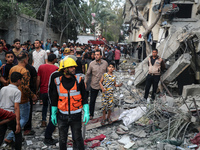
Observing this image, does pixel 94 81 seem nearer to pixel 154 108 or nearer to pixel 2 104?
pixel 154 108

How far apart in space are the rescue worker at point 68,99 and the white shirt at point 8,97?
567 mm

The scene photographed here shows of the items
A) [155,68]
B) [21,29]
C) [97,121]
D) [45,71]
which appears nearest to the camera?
[45,71]

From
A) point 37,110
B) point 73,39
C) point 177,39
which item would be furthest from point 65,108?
point 73,39

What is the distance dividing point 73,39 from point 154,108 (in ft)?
61.4

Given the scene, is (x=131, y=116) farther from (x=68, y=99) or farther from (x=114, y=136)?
(x=68, y=99)

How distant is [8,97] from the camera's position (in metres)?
3.02

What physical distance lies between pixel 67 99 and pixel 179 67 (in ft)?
17.1

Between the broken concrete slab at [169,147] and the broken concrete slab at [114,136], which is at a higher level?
the broken concrete slab at [169,147]

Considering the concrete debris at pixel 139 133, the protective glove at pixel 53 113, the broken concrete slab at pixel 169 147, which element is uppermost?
the protective glove at pixel 53 113

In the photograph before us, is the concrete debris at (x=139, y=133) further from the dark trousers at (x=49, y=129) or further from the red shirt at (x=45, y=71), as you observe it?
the red shirt at (x=45, y=71)

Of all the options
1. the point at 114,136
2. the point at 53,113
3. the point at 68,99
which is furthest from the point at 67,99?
the point at 114,136

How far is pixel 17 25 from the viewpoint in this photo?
11336 mm

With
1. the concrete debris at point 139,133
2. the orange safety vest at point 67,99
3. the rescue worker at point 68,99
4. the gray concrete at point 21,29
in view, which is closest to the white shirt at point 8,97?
the rescue worker at point 68,99

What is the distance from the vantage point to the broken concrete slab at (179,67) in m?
6.73
